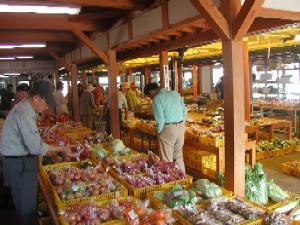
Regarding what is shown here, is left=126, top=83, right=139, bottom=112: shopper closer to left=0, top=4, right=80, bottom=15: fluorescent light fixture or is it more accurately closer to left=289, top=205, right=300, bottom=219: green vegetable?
left=0, top=4, right=80, bottom=15: fluorescent light fixture

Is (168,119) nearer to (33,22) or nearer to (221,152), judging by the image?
(221,152)

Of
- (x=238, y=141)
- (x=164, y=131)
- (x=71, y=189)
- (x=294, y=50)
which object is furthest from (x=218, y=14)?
(x=294, y=50)

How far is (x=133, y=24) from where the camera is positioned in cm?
669

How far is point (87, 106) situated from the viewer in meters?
12.5

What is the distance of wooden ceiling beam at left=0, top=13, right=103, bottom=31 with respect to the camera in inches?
243

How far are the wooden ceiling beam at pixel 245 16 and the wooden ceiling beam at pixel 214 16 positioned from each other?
112 mm

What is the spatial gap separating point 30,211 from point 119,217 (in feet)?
5.43

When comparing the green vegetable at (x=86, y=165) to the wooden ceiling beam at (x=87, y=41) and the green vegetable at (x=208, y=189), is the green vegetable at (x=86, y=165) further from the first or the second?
the wooden ceiling beam at (x=87, y=41)

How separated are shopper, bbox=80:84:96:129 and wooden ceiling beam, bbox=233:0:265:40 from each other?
9.33 m

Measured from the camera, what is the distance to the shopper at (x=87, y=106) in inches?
490

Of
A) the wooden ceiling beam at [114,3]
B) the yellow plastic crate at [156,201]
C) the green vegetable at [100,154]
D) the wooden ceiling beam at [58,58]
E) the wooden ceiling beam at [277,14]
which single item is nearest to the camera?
the yellow plastic crate at [156,201]

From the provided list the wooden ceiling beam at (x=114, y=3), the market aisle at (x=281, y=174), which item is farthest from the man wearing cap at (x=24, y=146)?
the market aisle at (x=281, y=174)

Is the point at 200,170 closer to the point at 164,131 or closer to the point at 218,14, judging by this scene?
the point at 164,131

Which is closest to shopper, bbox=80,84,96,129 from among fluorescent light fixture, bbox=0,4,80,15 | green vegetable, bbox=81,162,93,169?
fluorescent light fixture, bbox=0,4,80,15
